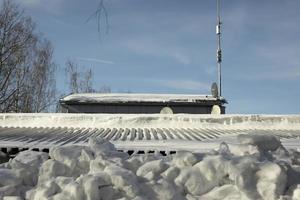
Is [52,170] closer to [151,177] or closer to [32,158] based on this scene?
[32,158]

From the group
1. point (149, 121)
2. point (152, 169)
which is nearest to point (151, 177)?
point (152, 169)

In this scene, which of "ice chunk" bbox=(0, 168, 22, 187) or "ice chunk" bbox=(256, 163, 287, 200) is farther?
"ice chunk" bbox=(0, 168, 22, 187)

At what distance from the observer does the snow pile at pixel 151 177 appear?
3.92 m

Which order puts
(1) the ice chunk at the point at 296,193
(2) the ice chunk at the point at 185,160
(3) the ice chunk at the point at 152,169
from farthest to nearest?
(2) the ice chunk at the point at 185,160
(3) the ice chunk at the point at 152,169
(1) the ice chunk at the point at 296,193

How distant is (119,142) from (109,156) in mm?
4208

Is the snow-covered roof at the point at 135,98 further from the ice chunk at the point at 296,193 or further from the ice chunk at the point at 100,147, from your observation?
the ice chunk at the point at 296,193

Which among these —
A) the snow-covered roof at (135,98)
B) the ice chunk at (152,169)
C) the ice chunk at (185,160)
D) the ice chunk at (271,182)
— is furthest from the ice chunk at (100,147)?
the snow-covered roof at (135,98)

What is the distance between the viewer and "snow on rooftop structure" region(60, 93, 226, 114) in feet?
68.3

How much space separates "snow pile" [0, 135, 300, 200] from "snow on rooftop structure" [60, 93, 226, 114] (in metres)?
16.2

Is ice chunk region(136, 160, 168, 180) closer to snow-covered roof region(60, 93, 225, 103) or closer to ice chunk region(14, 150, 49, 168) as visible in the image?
ice chunk region(14, 150, 49, 168)

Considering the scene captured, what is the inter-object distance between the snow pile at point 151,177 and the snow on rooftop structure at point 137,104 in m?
16.2

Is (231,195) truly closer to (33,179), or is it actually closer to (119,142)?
(33,179)

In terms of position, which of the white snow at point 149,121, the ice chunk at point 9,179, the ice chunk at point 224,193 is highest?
the white snow at point 149,121

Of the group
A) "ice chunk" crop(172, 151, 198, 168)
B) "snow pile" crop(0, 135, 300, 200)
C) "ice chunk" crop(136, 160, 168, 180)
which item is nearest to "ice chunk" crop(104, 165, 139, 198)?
"snow pile" crop(0, 135, 300, 200)
